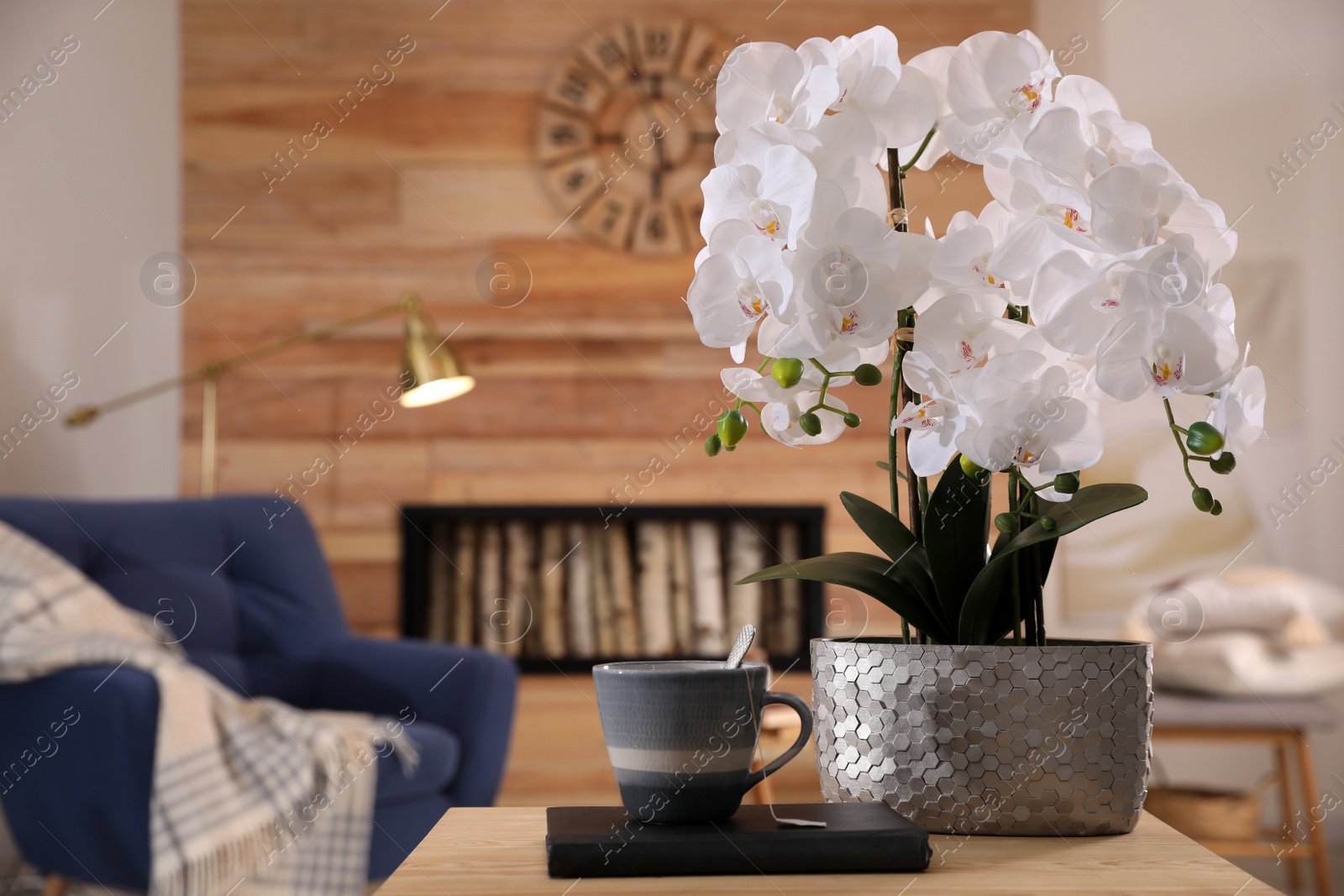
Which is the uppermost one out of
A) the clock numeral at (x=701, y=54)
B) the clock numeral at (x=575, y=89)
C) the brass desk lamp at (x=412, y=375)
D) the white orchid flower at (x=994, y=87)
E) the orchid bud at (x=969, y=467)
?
the clock numeral at (x=701, y=54)

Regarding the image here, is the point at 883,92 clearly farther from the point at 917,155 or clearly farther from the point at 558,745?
the point at 558,745

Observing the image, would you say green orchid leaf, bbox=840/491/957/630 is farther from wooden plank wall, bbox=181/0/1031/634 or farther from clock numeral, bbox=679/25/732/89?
clock numeral, bbox=679/25/732/89

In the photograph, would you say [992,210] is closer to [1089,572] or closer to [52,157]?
[1089,572]

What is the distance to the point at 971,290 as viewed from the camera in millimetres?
541

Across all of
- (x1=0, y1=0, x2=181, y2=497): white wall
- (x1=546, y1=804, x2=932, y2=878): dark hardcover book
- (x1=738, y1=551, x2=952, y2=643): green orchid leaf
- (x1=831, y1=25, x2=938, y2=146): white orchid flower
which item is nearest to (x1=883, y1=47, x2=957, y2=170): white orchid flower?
(x1=831, y1=25, x2=938, y2=146): white orchid flower

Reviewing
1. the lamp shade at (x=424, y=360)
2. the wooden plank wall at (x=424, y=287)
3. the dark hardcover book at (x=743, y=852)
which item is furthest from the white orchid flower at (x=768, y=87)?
the wooden plank wall at (x=424, y=287)

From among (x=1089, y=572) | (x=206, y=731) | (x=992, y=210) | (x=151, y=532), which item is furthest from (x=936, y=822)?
(x=1089, y=572)

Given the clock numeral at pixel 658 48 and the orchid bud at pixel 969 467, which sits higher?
the clock numeral at pixel 658 48

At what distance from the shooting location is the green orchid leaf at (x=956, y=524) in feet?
1.96

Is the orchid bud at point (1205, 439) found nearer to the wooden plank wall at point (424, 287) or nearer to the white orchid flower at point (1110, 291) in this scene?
the white orchid flower at point (1110, 291)

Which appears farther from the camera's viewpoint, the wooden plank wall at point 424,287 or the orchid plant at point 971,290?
the wooden plank wall at point 424,287

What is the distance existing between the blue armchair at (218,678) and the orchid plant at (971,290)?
1327mm

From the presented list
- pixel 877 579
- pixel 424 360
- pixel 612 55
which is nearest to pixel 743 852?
pixel 877 579

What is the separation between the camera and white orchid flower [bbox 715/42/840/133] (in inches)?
21.3
